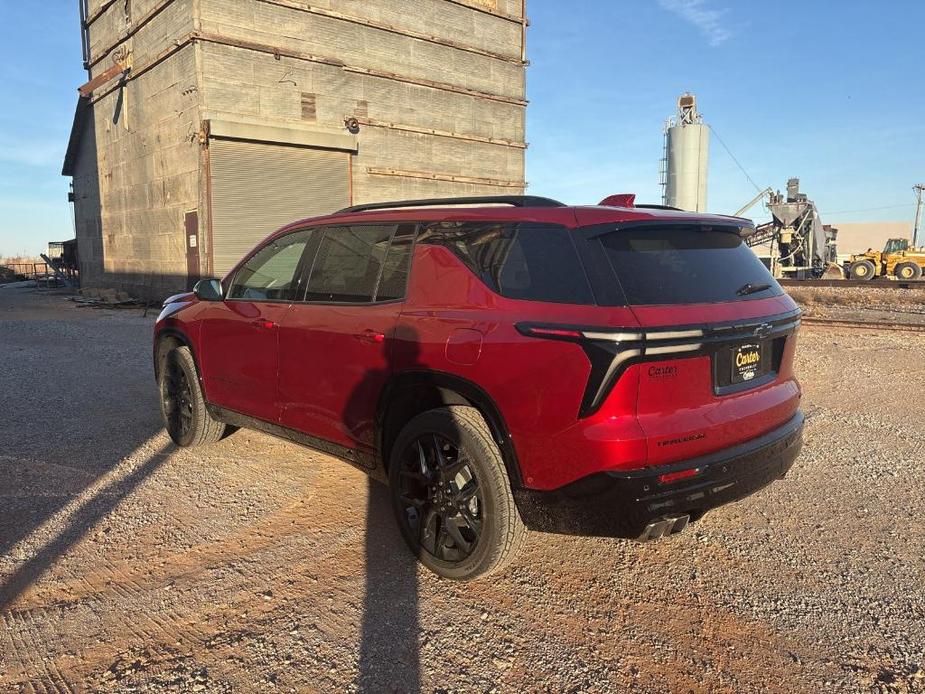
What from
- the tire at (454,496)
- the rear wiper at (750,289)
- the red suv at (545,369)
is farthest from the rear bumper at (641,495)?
the rear wiper at (750,289)

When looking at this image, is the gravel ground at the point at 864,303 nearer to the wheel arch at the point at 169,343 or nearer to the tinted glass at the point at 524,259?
the tinted glass at the point at 524,259

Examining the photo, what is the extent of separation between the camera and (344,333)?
3.63m

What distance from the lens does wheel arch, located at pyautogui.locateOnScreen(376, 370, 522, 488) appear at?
290cm

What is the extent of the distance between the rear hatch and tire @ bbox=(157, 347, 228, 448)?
350cm

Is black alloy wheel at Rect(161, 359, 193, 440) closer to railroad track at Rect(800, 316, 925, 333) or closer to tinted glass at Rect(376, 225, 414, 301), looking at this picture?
tinted glass at Rect(376, 225, 414, 301)

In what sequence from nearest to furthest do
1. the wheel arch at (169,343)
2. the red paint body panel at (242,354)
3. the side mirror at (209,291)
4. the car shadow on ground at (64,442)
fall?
1. the car shadow on ground at (64,442)
2. the red paint body panel at (242,354)
3. the side mirror at (209,291)
4. the wheel arch at (169,343)

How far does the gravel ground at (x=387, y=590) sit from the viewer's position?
251 centimetres

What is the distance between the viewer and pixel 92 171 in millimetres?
24250

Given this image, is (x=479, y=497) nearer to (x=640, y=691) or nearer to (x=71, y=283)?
(x=640, y=691)

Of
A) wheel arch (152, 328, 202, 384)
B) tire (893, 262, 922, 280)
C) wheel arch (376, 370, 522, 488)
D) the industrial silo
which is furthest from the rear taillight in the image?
the industrial silo

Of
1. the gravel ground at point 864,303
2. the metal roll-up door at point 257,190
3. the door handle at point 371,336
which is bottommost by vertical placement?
the gravel ground at point 864,303

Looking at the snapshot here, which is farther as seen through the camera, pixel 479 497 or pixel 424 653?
pixel 479 497

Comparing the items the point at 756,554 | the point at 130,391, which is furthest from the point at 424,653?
the point at 130,391

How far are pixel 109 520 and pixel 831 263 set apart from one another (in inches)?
1347
